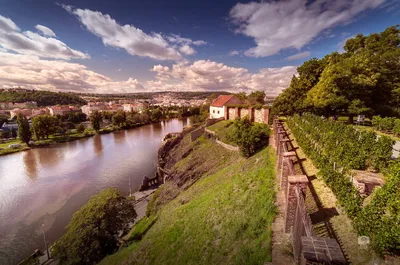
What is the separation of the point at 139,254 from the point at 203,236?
411 cm

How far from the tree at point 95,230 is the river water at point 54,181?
710 cm

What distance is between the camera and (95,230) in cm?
1178

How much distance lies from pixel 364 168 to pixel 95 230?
14315 mm

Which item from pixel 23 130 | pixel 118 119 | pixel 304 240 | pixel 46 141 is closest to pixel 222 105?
pixel 304 240

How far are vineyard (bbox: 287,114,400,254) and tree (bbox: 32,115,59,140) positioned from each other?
5968 cm

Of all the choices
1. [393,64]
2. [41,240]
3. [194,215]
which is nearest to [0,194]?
[41,240]

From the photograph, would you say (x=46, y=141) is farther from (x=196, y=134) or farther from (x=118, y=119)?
(x=196, y=134)

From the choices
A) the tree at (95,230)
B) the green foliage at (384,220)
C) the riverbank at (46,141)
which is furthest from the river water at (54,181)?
the green foliage at (384,220)

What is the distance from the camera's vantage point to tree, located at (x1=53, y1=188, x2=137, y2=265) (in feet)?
36.6

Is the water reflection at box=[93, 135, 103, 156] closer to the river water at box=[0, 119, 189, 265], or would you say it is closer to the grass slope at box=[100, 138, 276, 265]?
the river water at box=[0, 119, 189, 265]

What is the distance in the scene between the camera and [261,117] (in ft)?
80.5

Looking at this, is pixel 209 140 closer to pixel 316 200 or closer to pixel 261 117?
pixel 261 117

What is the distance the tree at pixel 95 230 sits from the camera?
11.1 m

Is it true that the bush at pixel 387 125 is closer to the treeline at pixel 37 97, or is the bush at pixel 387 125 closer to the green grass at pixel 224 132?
the green grass at pixel 224 132
